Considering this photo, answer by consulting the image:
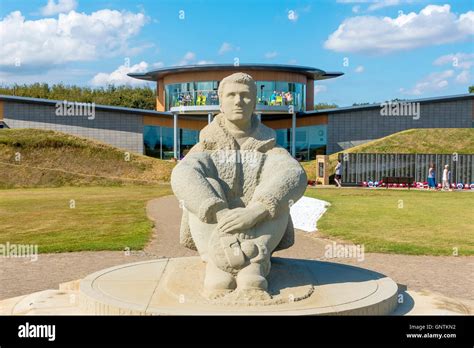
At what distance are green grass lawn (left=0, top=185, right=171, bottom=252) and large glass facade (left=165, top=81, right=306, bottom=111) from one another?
15.3 m

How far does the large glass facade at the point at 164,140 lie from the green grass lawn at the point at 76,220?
637 inches

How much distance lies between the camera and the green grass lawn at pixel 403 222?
13023mm

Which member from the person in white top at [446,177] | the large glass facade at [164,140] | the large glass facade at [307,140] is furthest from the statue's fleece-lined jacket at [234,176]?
the large glass facade at [307,140]

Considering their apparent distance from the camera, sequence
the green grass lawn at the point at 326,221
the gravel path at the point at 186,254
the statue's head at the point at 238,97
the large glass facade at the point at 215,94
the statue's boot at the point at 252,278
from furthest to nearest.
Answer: the large glass facade at the point at 215,94 < the green grass lawn at the point at 326,221 < the gravel path at the point at 186,254 < the statue's head at the point at 238,97 < the statue's boot at the point at 252,278

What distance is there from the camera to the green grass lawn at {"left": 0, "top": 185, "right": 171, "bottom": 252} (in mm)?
13273

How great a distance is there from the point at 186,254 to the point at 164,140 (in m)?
33.3

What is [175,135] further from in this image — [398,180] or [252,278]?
[252,278]

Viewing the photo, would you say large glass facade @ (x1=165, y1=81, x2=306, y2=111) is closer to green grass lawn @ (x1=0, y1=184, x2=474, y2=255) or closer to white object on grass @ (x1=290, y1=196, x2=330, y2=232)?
green grass lawn @ (x1=0, y1=184, x2=474, y2=255)

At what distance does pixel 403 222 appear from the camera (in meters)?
16.8

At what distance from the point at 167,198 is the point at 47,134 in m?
15.7

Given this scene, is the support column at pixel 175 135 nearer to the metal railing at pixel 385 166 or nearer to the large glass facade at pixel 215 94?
the large glass facade at pixel 215 94

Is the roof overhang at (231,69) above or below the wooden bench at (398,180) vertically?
above

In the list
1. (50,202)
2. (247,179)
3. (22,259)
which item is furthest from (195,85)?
(247,179)

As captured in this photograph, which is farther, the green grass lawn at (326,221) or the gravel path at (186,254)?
the green grass lawn at (326,221)
